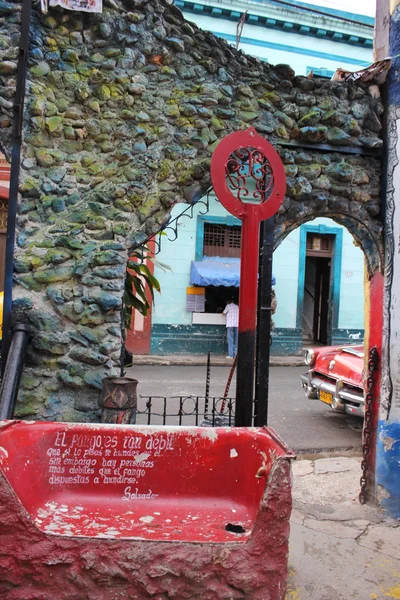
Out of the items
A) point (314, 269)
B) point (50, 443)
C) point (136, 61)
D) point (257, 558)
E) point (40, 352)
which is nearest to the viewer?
point (257, 558)

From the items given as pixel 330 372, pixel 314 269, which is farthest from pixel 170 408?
pixel 314 269

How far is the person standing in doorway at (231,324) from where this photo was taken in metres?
13.5

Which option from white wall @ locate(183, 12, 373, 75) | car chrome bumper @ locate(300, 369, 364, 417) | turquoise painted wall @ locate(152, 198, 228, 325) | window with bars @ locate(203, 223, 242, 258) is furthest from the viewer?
window with bars @ locate(203, 223, 242, 258)

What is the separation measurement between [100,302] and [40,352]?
24.2 inches

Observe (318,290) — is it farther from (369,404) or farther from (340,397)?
(369,404)

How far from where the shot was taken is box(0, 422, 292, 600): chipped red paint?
2428 mm

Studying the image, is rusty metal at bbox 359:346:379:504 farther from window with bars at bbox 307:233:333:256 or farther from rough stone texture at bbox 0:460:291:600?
window with bars at bbox 307:233:333:256

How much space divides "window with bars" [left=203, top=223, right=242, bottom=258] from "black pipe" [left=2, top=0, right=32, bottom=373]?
34.3 feet

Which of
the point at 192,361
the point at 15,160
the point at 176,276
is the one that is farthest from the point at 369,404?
the point at 176,276

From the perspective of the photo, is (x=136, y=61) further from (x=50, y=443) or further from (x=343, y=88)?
(x=50, y=443)

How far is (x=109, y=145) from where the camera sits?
14.0 ft

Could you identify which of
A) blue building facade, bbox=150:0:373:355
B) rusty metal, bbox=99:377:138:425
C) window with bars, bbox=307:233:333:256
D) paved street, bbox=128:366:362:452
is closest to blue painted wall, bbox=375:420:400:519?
paved street, bbox=128:366:362:452

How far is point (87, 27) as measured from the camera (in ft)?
13.9

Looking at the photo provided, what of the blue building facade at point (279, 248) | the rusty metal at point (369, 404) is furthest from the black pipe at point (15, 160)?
the blue building facade at point (279, 248)
